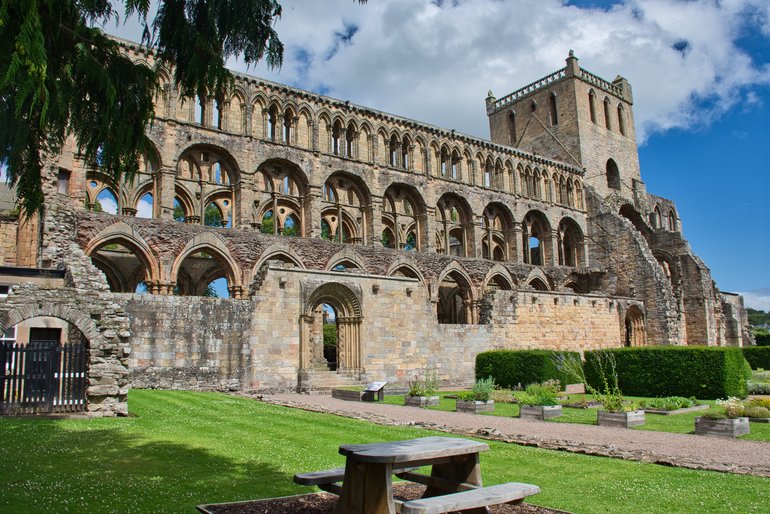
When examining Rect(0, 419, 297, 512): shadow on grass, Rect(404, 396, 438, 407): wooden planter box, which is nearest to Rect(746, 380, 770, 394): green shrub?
Rect(404, 396, 438, 407): wooden planter box

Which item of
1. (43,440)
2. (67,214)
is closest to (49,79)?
(43,440)

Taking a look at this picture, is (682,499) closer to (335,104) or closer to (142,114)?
(142,114)

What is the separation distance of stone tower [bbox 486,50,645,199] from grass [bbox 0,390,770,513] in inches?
1450

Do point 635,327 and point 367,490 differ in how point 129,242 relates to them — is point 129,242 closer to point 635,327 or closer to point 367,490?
point 367,490

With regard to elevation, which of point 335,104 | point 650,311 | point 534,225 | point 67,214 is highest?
point 335,104

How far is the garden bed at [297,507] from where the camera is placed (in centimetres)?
554

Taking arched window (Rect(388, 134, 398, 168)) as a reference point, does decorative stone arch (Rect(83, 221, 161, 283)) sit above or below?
below

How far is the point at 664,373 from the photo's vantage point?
60.7 feet

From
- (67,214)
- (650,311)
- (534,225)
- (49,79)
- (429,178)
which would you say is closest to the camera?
(49,79)

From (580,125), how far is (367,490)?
42.3 meters

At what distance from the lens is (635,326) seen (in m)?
37.4

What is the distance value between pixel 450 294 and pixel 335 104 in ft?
44.0

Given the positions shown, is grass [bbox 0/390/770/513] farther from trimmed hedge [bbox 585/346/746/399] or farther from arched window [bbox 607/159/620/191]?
arched window [bbox 607/159/620/191]

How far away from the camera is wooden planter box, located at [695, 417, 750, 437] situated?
1086 cm
